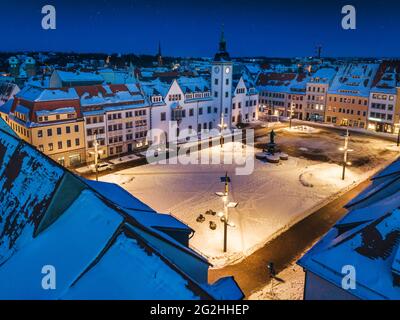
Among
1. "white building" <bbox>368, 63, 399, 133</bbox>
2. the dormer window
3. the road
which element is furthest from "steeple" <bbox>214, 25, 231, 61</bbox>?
the road

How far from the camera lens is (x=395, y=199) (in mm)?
25703

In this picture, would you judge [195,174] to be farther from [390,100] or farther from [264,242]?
[390,100]

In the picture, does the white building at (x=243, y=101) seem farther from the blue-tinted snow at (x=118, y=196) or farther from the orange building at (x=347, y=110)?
the blue-tinted snow at (x=118, y=196)

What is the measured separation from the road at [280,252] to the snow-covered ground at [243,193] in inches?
36.7

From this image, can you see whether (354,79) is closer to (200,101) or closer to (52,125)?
(200,101)

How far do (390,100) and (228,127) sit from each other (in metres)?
37.4

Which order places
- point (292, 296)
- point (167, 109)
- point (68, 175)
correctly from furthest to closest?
point (167, 109) → point (292, 296) → point (68, 175)

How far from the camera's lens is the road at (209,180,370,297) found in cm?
3183

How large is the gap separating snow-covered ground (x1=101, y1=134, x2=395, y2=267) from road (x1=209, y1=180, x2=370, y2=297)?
3.06 feet

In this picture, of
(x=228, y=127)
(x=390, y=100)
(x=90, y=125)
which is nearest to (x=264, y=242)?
(x=90, y=125)

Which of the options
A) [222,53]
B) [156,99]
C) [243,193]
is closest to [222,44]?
[222,53]

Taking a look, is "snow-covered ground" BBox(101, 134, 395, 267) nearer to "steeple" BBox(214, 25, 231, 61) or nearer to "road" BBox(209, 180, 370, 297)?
"road" BBox(209, 180, 370, 297)

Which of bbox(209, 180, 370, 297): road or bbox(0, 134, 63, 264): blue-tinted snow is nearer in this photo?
bbox(0, 134, 63, 264): blue-tinted snow

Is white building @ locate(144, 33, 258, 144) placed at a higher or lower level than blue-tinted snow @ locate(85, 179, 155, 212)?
higher
